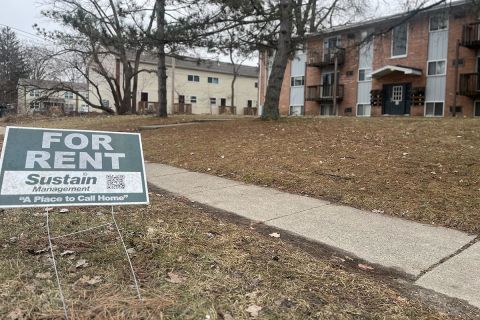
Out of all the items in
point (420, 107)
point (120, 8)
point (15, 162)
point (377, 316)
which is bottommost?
point (377, 316)

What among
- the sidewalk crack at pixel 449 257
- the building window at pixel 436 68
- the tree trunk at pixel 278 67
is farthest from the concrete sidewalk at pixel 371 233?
the building window at pixel 436 68

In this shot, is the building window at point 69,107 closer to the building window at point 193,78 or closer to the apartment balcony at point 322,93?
the building window at point 193,78

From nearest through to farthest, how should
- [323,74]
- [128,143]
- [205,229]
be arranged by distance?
1. [128,143]
2. [205,229]
3. [323,74]

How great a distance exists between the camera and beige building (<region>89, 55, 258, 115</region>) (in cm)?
4372

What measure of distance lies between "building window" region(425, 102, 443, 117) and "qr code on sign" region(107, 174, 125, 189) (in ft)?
77.3

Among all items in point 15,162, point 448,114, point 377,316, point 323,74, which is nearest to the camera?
point 377,316

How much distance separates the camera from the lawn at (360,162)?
17.5 ft

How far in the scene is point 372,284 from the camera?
10.2 ft

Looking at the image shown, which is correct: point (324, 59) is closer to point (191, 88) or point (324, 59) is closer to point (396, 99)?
point (396, 99)

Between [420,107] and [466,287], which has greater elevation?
[420,107]

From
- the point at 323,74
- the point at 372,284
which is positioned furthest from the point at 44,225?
the point at 323,74

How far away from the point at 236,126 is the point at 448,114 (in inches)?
588

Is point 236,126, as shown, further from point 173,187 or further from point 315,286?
point 315,286

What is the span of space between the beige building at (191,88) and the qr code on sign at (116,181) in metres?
39.0
